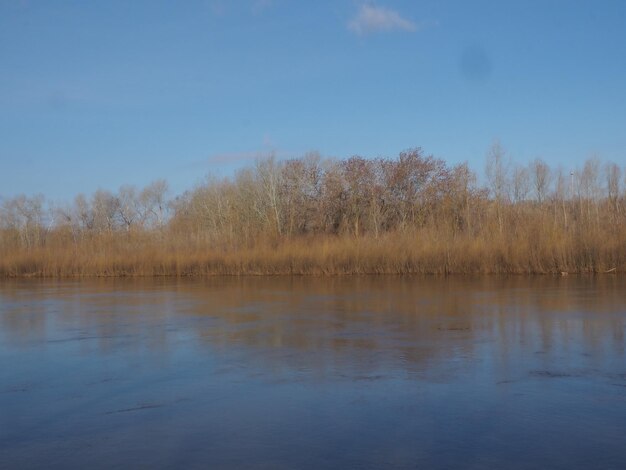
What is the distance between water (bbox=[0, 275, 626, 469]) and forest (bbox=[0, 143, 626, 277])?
10084mm

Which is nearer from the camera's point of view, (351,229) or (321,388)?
(321,388)

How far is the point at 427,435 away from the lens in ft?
15.1

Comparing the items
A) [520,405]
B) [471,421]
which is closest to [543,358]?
[520,405]

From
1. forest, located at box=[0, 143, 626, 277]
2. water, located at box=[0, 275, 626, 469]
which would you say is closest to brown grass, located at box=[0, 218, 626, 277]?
forest, located at box=[0, 143, 626, 277]

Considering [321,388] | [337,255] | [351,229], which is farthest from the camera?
[351,229]

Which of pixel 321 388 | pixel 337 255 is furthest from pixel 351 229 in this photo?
pixel 321 388

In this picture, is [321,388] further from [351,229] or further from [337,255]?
[351,229]

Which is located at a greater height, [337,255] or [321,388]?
[337,255]

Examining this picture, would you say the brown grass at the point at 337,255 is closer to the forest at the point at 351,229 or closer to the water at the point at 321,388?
the forest at the point at 351,229

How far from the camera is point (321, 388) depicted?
6.06m

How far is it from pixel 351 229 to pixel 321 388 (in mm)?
26573

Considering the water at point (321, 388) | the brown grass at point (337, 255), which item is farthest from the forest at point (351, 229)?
the water at point (321, 388)

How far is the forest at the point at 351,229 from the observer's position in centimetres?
2222

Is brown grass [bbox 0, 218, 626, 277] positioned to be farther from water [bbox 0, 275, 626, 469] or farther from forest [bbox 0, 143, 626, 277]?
water [bbox 0, 275, 626, 469]
